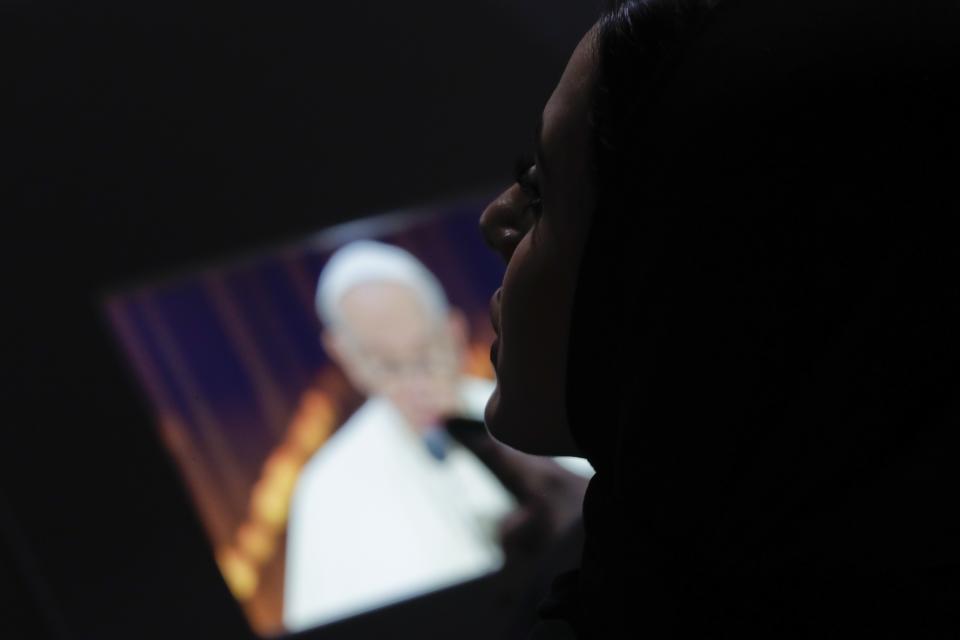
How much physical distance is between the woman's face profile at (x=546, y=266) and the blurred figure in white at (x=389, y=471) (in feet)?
6.77

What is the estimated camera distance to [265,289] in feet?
10.3

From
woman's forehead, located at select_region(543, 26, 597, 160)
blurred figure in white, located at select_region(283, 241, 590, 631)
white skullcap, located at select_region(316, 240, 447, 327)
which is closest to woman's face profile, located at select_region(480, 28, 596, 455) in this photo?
woman's forehead, located at select_region(543, 26, 597, 160)

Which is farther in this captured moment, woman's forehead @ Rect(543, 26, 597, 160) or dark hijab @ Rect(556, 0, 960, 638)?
woman's forehead @ Rect(543, 26, 597, 160)

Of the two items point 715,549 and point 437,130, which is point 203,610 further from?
point 715,549

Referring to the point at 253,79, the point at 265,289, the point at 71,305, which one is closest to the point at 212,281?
the point at 265,289

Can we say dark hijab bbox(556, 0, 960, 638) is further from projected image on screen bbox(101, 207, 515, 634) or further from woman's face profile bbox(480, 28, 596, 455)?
projected image on screen bbox(101, 207, 515, 634)

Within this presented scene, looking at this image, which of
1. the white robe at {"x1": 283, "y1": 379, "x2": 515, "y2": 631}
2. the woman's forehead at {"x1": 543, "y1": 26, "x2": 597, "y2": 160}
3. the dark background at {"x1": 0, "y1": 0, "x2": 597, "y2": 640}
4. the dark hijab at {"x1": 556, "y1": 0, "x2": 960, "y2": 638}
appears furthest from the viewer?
the dark background at {"x1": 0, "y1": 0, "x2": 597, "y2": 640}

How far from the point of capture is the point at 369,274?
3191 mm

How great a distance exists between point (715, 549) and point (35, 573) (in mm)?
2676

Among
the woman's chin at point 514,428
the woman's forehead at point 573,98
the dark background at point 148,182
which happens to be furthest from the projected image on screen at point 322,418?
the woman's forehead at point 573,98

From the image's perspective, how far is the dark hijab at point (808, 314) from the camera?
77 cm

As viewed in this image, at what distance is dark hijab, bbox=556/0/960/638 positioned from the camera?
0.77 meters

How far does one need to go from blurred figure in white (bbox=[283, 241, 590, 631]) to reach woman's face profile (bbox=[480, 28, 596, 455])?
206cm

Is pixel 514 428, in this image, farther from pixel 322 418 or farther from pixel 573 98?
pixel 322 418
